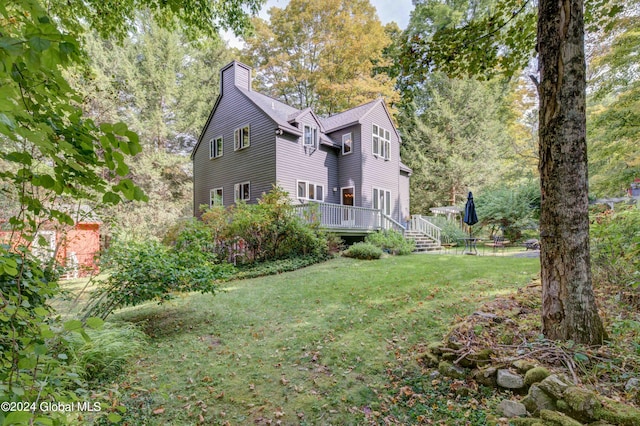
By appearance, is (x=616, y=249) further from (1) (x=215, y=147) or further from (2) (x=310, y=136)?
(1) (x=215, y=147)

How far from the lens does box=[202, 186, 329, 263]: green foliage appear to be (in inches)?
414

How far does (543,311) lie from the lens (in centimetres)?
320

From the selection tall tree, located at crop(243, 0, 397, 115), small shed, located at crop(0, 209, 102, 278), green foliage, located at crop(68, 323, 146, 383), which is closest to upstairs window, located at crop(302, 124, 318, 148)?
tall tree, located at crop(243, 0, 397, 115)

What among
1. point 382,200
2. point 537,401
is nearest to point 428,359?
point 537,401

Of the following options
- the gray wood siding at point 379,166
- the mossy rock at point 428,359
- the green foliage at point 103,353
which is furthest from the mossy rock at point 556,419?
the gray wood siding at point 379,166

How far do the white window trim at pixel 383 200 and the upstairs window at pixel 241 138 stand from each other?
7.14 meters

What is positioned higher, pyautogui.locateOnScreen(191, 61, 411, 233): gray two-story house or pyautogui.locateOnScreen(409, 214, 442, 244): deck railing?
pyautogui.locateOnScreen(191, 61, 411, 233): gray two-story house

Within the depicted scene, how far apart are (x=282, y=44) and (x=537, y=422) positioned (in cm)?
→ 2581

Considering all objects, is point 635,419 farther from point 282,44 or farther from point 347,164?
point 282,44

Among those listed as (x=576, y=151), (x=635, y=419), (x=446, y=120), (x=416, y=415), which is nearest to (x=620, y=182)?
(x=576, y=151)

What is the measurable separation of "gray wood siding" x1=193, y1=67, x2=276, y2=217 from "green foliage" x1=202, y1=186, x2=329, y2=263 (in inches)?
130

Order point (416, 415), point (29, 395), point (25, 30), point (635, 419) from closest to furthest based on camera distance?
point (25, 30)
point (29, 395)
point (635, 419)
point (416, 415)

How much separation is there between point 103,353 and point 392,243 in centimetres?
1034

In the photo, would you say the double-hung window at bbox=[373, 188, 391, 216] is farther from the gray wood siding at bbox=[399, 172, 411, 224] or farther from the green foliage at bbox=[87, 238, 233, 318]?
the green foliage at bbox=[87, 238, 233, 318]
